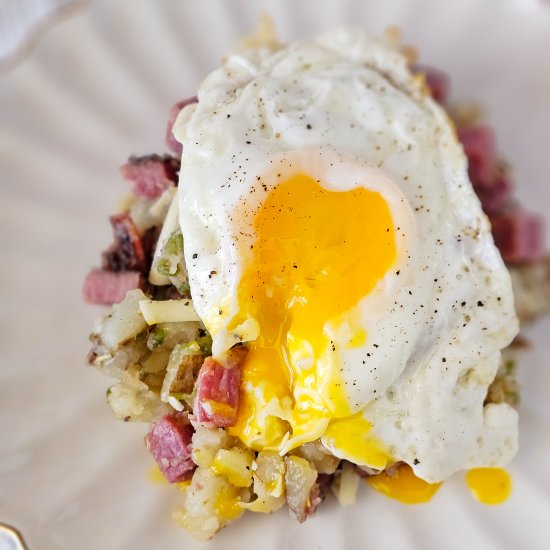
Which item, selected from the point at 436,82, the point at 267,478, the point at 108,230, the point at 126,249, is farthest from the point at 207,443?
the point at 436,82

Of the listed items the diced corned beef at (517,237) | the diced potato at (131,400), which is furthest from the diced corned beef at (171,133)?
the diced corned beef at (517,237)

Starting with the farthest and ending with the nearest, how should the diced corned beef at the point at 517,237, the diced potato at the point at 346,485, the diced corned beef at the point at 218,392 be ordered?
the diced corned beef at the point at 517,237, the diced potato at the point at 346,485, the diced corned beef at the point at 218,392

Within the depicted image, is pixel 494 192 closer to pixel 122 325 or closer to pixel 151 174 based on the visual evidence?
pixel 151 174

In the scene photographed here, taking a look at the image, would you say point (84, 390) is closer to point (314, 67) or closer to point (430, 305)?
point (430, 305)

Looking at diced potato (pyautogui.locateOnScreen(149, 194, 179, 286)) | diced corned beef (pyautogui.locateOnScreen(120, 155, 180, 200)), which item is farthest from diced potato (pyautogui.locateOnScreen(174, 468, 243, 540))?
diced corned beef (pyautogui.locateOnScreen(120, 155, 180, 200))

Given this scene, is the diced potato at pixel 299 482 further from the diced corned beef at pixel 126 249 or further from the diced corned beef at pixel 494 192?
the diced corned beef at pixel 494 192

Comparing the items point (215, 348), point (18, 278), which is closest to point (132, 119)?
point (18, 278)
